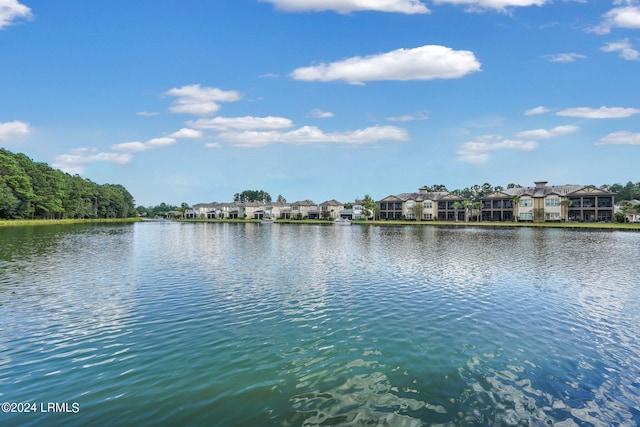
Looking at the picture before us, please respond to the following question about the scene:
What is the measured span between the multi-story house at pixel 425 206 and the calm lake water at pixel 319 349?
105483 mm

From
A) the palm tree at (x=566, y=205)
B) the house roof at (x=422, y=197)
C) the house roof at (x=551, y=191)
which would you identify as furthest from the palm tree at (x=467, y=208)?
the palm tree at (x=566, y=205)

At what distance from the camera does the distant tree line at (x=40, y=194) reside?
84.2 m

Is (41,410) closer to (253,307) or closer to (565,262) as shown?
(253,307)

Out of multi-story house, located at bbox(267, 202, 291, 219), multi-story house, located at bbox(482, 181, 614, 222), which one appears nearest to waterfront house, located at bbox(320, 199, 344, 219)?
multi-story house, located at bbox(267, 202, 291, 219)

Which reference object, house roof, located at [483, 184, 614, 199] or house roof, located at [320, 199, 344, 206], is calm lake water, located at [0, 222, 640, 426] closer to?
house roof, located at [483, 184, 614, 199]

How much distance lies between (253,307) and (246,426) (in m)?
8.58

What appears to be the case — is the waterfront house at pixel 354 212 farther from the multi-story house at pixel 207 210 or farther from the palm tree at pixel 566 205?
the multi-story house at pixel 207 210

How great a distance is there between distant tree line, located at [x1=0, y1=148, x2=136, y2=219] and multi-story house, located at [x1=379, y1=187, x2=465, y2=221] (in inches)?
4111

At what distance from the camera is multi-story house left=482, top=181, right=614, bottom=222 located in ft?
319

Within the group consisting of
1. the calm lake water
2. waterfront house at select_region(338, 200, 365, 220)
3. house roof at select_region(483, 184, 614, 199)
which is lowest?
the calm lake water

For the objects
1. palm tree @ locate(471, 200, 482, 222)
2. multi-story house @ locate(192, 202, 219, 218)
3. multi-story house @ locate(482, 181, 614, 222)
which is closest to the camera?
multi-story house @ locate(482, 181, 614, 222)

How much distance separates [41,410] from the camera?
7652 mm

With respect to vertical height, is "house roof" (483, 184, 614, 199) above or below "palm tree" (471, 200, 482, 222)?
above

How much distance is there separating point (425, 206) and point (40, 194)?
11614 cm
